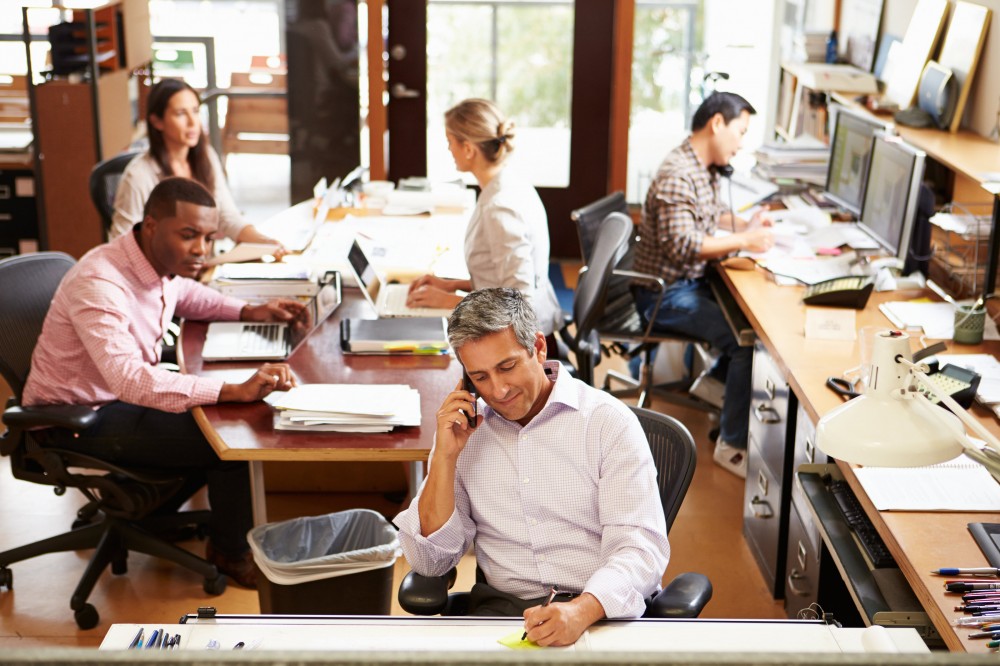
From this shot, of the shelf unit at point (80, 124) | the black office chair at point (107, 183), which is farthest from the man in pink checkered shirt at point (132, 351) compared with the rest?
the shelf unit at point (80, 124)

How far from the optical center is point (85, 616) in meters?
3.23

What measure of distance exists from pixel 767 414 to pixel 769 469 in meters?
0.17

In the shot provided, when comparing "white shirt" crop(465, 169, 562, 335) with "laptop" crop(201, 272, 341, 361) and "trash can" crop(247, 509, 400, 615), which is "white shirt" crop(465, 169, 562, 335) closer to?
"laptop" crop(201, 272, 341, 361)

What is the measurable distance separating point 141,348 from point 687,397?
7.87 feet

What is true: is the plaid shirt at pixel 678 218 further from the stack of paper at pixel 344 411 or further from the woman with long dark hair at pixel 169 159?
the stack of paper at pixel 344 411

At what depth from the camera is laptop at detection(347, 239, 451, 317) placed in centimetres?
366

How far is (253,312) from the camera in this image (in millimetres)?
3588

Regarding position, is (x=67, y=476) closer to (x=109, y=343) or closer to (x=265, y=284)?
(x=109, y=343)

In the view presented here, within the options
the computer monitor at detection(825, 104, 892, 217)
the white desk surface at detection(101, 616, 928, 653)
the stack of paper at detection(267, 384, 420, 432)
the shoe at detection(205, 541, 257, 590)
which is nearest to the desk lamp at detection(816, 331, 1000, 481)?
the white desk surface at detection(101, 616, 928, 653)

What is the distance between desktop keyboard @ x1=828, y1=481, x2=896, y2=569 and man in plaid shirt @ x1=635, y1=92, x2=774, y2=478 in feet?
4.81

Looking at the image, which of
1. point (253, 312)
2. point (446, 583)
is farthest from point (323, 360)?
point (446, 583)

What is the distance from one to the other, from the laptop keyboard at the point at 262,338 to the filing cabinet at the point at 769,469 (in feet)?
4.95

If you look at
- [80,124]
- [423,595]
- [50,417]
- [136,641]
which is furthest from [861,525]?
[80,124]

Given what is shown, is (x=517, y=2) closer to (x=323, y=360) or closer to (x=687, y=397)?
(x=687, y=397)
